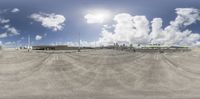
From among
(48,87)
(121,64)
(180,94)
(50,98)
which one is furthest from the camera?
(121,64)

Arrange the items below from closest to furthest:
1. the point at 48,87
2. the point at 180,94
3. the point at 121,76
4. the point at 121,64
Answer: the point at 180,94 < the point at 48,87 < the point at 121,76 < the point at 121,64

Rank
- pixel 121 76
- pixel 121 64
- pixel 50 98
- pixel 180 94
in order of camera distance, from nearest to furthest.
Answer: pixel 50 98
pixel 180 94
pixel 121 76
pixel 121 64

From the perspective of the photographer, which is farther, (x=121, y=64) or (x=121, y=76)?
(x=121, y=64)

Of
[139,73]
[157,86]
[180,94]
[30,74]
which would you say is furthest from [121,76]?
[30,74]

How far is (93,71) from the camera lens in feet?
136

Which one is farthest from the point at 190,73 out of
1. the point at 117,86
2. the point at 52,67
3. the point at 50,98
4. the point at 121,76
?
the point at 50,98

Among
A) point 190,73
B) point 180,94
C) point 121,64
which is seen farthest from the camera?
point 121,64

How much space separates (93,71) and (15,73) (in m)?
11.4

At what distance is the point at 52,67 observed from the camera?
4334cm

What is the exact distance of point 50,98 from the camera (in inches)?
1113

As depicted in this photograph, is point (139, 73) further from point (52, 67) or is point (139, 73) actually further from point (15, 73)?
point (15, 73)

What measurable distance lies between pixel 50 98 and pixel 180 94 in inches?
564

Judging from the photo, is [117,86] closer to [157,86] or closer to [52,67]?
[157,86]

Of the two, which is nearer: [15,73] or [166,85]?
→ [166,85]
